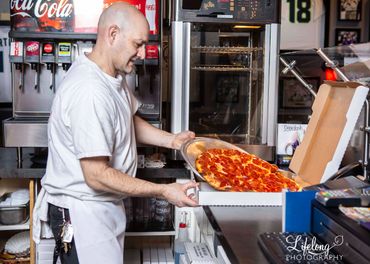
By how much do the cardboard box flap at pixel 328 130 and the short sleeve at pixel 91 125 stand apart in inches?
30.4

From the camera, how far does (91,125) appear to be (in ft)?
5.51

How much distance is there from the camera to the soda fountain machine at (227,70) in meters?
2.60

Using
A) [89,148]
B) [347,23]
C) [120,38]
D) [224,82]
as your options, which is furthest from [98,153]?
[347,23]

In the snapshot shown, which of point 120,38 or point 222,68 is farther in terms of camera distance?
point 222,68

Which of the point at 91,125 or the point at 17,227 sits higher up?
the point at 91,125

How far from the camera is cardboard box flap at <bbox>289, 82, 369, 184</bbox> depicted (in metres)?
1.68

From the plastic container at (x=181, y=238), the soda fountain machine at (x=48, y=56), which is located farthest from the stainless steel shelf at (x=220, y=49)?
the plastic container at (x=181, y=238)

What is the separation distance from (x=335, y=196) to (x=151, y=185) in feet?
2.26

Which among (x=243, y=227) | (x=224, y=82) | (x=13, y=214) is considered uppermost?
(x=224, y=82)

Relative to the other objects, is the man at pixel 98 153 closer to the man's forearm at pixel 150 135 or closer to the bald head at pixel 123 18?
the bald head at pixel 123 18

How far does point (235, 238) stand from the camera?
4.55ft

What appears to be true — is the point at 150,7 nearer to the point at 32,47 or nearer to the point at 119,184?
the point at 32,47

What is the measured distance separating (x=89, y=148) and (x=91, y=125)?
0.08 m

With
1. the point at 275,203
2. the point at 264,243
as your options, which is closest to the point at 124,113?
the point at 275,203
